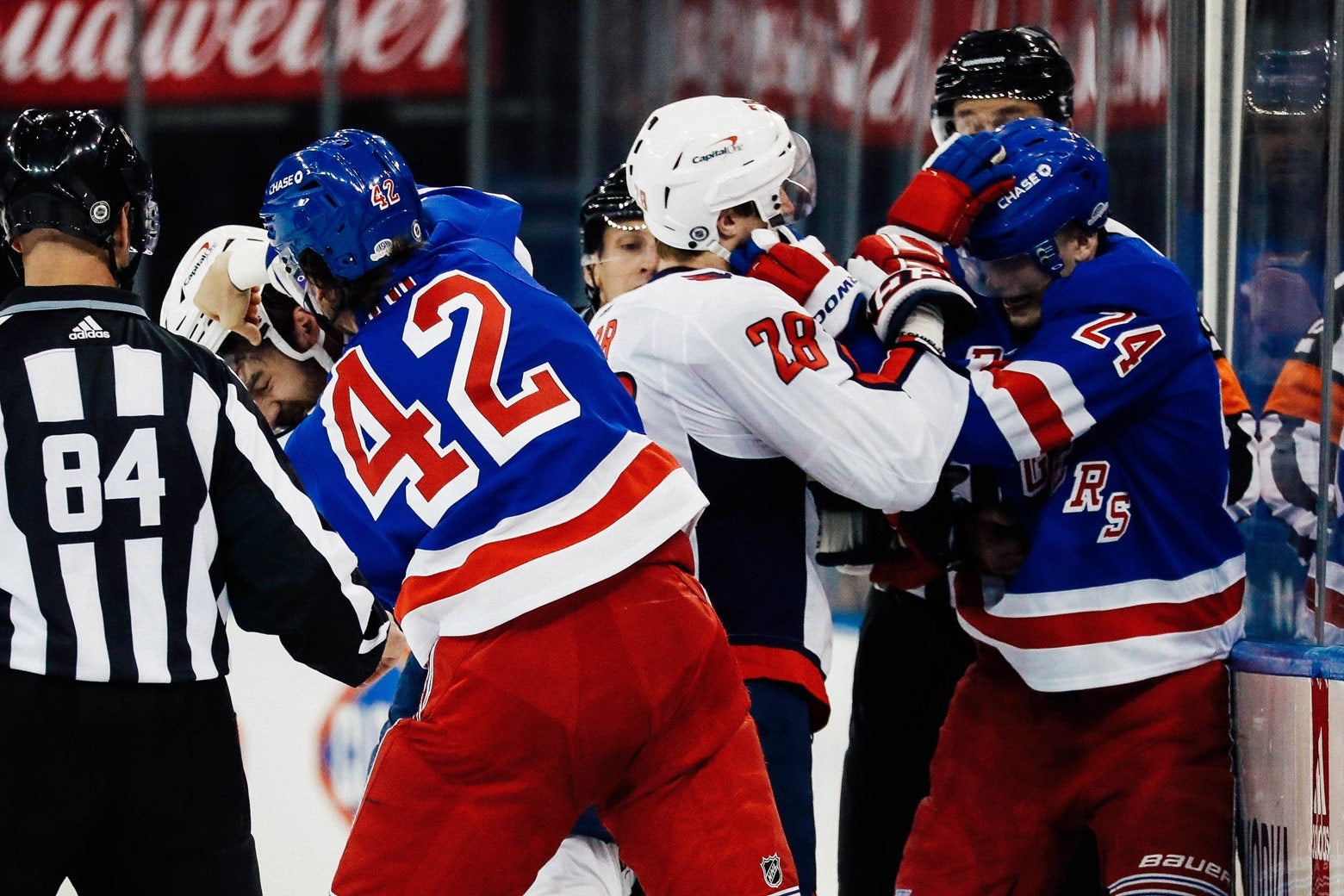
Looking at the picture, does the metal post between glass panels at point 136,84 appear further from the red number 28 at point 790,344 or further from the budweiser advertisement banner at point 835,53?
the red number 28 at point 790,344

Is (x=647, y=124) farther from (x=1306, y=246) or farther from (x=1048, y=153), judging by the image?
(x=1306, y=246)

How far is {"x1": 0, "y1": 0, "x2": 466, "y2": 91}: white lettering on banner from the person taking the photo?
5496 millimetres

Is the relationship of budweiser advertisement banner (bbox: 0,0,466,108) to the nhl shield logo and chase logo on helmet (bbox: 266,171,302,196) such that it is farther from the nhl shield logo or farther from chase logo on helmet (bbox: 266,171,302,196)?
the nhl shield logo

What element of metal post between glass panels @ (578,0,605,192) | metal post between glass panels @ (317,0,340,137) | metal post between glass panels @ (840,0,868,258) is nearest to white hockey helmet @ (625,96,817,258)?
metal post between glass panels @ (840,0,868,258)

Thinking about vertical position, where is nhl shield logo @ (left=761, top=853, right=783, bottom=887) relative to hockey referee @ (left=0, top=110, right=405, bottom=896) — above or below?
below

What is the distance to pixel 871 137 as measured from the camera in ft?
14.7

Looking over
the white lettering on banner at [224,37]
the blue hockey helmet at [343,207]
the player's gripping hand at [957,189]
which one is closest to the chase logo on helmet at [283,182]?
the blue hockey helmet at [343,207]

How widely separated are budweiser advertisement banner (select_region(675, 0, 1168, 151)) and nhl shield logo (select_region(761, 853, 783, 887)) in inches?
107

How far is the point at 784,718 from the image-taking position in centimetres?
221

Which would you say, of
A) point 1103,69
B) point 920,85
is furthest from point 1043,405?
point 920,85

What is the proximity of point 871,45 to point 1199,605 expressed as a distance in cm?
261

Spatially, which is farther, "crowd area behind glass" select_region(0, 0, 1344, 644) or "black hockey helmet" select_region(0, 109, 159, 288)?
"crowd area behind glass" select_region(0, 0, 1344, 644)

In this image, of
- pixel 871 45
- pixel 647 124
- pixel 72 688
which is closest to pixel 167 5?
pixel 871 45

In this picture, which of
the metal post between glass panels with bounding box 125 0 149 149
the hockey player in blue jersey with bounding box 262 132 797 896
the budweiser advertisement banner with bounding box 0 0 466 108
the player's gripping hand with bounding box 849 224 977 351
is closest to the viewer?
the hockey player in blue jersey with bounding box 262 132 797 896
